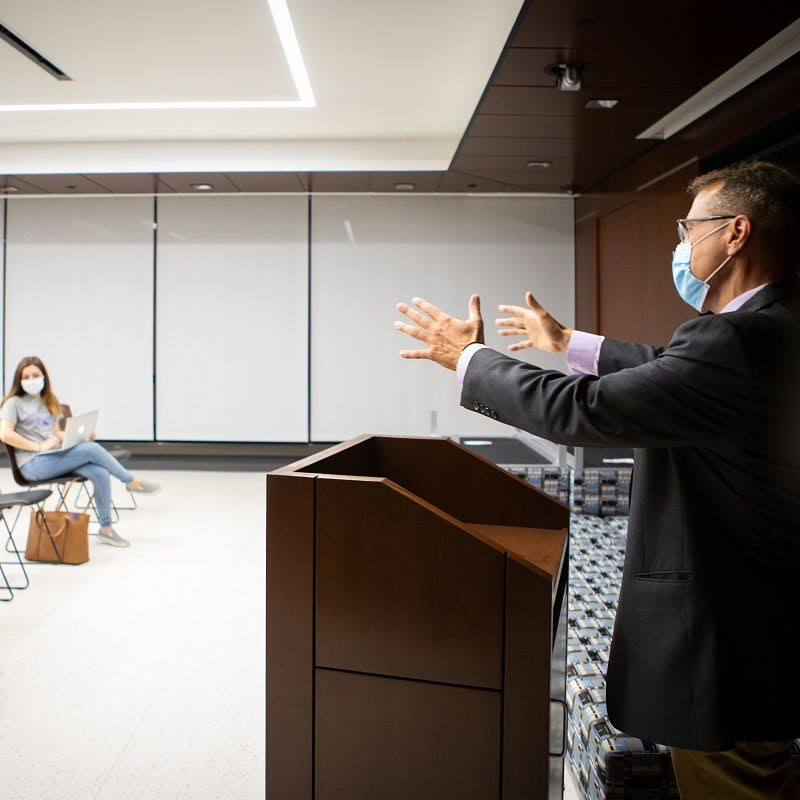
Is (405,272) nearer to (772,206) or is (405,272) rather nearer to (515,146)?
(515,146)

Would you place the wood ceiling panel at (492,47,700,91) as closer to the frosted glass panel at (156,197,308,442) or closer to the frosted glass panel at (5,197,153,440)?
the frosted glass panel at (156,197,308,442)

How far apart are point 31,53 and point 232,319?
3.76 m

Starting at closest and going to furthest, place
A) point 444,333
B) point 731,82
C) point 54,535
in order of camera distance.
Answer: point 444,333
point 54,535
point 731,82

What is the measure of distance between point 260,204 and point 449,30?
417 cm

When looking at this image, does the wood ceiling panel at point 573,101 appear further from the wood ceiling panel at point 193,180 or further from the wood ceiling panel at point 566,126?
the wood ceiling panel at point 193,180

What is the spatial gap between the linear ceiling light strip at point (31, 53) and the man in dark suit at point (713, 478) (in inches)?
196

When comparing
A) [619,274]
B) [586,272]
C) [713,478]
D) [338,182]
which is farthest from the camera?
[586,272]

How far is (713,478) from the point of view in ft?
4.15

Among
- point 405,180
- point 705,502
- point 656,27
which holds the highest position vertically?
Result: point 405,180

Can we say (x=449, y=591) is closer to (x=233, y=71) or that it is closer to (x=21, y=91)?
(x=233, y=71)

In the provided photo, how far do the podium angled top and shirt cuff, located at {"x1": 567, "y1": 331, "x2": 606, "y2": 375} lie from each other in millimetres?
333

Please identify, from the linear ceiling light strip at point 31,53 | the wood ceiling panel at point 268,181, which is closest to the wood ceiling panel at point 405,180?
the wood ceiling panel at point 268,181

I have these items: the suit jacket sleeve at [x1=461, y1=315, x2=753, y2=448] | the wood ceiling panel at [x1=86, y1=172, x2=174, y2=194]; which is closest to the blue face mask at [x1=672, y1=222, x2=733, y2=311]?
the suit jacket sleeve at [x1=461, y1=315, x2=753, y2=448]

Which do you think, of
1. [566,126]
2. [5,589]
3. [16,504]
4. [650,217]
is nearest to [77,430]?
[16,504]
